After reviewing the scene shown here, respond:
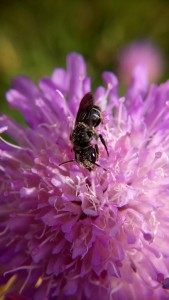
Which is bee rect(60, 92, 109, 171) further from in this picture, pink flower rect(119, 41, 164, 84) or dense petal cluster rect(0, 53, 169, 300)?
pink flower rect(119, 41, 164, 84)

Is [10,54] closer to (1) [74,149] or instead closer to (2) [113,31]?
(2) [113,31]

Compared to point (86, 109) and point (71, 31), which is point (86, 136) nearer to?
point (86, 109)

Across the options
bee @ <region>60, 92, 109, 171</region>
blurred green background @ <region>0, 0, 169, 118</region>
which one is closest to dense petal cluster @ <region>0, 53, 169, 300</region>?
bee @ <region>60, 92, 109, 171</region>

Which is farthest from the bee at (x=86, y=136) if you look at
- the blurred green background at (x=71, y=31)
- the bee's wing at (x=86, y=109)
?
the blurred green background at (x=71, y=31)

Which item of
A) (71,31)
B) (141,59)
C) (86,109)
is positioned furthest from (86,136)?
(141,59)

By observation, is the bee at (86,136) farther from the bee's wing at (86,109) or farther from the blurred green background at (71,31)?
the blurred green background at (71,31)
